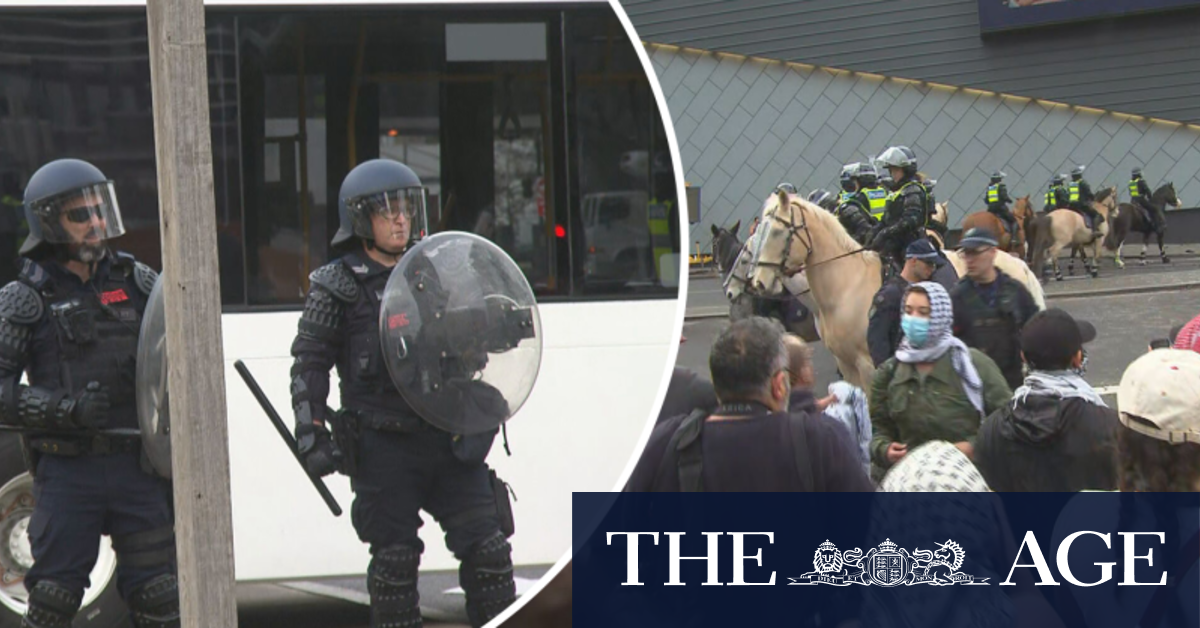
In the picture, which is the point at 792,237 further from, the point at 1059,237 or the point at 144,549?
the point at 1059,237

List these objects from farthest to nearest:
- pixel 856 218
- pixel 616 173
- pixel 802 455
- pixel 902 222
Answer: pixel 856 218 < pixel 902 222 < pixel 616 173 < pixel 802 455

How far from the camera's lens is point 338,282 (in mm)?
4238

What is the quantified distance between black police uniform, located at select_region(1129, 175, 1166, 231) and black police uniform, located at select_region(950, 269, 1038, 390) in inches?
619

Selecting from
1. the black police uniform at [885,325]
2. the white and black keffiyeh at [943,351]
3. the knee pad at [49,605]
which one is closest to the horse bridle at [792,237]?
the black police uniform at [885,325]

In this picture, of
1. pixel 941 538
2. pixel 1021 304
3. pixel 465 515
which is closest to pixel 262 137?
pixel 465 515

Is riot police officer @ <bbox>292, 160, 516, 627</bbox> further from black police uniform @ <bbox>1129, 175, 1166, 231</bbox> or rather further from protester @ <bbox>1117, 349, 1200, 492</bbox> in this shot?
black police uniform @ <bbox>1129, 175, 1166, 231</bbox>

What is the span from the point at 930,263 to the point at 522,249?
319 centimetres

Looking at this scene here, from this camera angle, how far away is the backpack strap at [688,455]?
3596 millimetres

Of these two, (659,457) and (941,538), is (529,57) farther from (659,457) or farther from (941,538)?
(941,538)

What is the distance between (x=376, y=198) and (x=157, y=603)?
4.40 feet

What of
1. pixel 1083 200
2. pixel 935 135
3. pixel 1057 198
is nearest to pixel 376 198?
Result: pixel 1083 200

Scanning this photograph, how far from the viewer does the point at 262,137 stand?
4.98 meters

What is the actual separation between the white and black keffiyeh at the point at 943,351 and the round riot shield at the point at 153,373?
2695 mm

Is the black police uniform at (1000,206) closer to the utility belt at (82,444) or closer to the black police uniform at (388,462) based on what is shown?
the black police uniform at (388,462)
